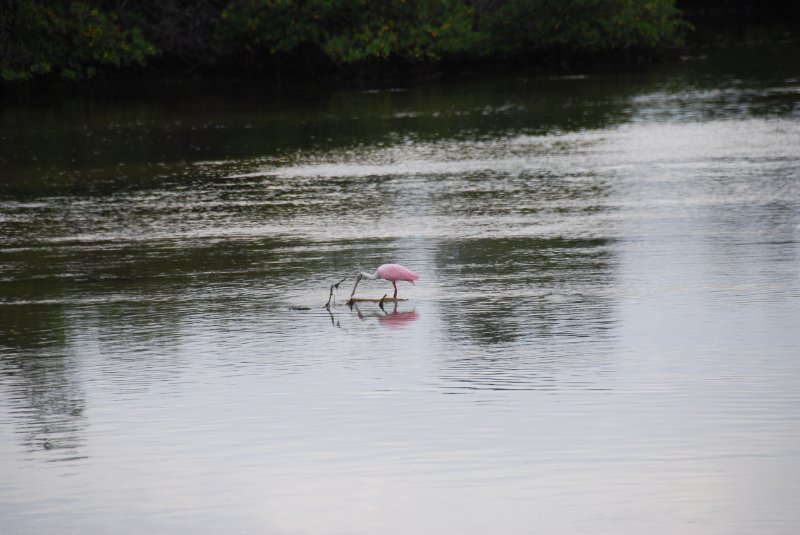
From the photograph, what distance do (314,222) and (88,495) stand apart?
915 centimetres

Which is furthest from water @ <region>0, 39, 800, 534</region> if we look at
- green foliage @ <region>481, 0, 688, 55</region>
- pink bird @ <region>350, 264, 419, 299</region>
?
green foliage @ <region>481, 0, 688, 55</region>

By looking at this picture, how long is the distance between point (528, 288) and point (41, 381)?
14.5 feet

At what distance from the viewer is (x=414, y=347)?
1052cm

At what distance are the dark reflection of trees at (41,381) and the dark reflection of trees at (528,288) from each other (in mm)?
3027

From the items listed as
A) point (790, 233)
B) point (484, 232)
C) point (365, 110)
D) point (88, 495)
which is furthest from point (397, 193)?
point (365, 110)

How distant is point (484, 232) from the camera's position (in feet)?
50.8

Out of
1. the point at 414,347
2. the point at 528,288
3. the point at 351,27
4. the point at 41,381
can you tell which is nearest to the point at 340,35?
the point at 351,27

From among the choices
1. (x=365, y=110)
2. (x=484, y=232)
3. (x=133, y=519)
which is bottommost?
(x=133, y=519)

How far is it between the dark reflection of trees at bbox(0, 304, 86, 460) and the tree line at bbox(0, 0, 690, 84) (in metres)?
29.7

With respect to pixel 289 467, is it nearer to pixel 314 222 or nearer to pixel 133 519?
pixel 133 519

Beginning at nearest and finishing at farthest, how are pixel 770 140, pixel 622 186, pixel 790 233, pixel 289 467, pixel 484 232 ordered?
pixel 289 467 < pixel 790 233 < pixel 484 232 < pixel 622 186 < pixel 770 140

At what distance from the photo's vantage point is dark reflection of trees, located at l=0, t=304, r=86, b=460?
29.0 ft

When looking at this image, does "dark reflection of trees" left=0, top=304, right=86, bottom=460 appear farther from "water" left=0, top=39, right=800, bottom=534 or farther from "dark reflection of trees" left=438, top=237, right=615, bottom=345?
"dark reflection of trees" left=438, top=237, right=615, bottom=345

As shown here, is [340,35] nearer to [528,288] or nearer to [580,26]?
[580,26]
